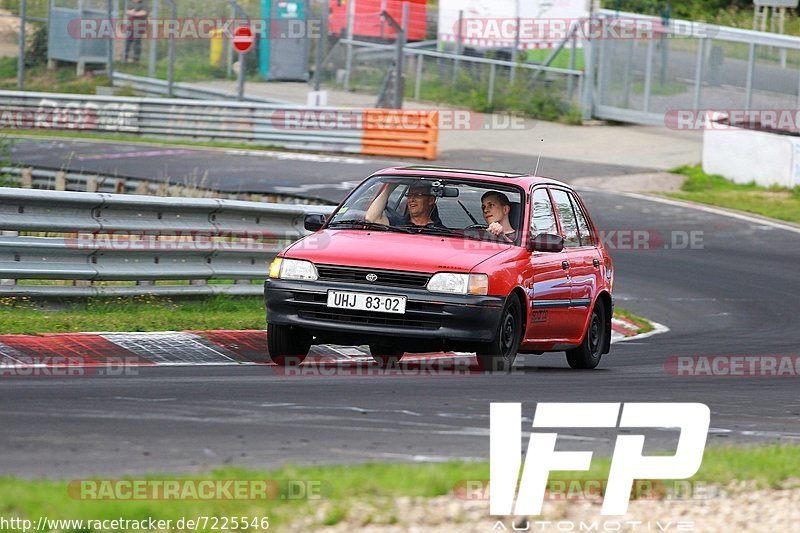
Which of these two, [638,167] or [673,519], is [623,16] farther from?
[673,519]

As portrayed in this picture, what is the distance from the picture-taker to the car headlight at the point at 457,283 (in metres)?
9.65

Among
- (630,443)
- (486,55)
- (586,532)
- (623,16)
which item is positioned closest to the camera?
(586,532)

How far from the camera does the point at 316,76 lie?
3306 cm

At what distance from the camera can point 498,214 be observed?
420 inches

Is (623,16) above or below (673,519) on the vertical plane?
above

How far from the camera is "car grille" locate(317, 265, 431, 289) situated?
9656 mm

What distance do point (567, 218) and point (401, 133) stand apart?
1915 centimetres

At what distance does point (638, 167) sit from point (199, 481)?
25139mm

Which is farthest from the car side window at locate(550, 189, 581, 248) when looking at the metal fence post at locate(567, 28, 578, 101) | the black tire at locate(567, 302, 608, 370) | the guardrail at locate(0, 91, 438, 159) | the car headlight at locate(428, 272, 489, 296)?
the metal fence post at locate(567, 28, 578, 101)

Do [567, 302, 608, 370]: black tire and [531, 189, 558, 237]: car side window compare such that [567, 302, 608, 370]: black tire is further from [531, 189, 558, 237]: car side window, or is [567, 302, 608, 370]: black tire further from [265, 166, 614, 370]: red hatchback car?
[531, 189, 558, 237]: car side window

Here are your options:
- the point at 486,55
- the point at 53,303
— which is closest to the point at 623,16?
the point at 486,55

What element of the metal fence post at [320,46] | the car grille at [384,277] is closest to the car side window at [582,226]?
the car grille at [384,277]

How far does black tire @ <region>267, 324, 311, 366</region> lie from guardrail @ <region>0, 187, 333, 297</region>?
2436mm

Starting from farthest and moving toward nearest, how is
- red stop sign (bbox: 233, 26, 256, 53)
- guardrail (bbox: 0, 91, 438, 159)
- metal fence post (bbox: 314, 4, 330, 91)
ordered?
red stop sign (bbox: 233, 26, 256, 53)
metal fence post (bbox: 314, 4, 330, 91)
guardrail (bbox: 0, 91, 438, 159)
